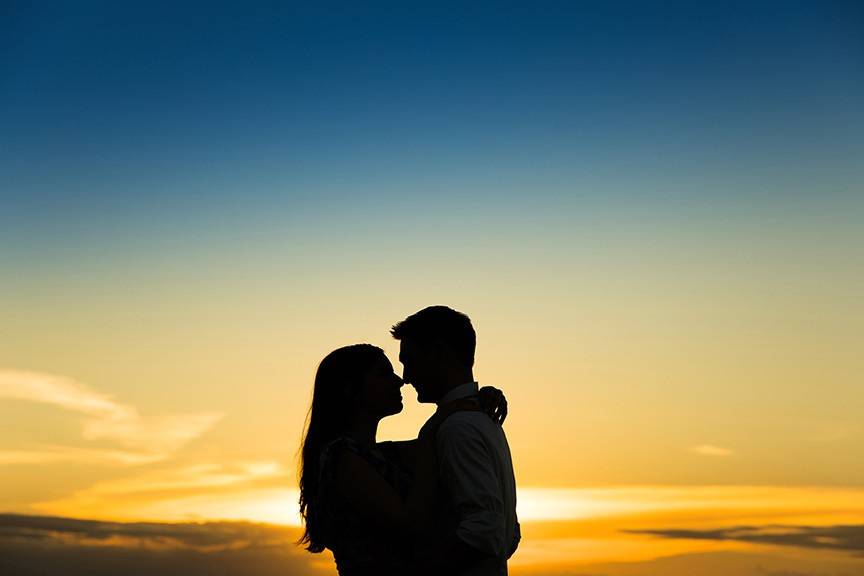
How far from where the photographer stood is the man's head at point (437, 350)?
618 cm

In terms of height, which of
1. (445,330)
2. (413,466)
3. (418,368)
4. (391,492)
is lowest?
(391,492)

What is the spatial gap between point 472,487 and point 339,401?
1.16 m

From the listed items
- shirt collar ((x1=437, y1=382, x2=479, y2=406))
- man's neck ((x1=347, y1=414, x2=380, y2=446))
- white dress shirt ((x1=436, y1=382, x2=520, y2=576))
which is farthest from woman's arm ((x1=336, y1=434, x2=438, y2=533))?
man's neck ((x1=347, y1=414, x2=380, y2=446))

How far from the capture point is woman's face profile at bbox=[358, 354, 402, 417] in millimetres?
6523

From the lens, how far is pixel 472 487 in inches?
226

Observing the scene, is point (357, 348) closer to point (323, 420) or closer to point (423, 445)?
point (323, 420)

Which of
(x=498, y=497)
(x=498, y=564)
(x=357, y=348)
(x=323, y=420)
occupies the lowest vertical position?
(x=498, y=564)

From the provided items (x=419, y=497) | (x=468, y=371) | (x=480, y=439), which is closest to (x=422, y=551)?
(x=419, y=497)

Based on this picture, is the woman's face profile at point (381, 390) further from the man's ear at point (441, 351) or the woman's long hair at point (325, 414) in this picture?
the man's ear at point (441, 351)

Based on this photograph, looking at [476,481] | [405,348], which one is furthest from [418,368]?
[476,481]

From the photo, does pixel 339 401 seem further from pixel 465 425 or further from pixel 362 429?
pixel 465 425

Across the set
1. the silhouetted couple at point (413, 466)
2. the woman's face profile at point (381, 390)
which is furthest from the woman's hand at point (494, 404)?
the woman's face profile at point (381, 390)

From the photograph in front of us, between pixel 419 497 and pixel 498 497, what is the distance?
1.51 ft

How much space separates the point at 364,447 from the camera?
20.9 ft
